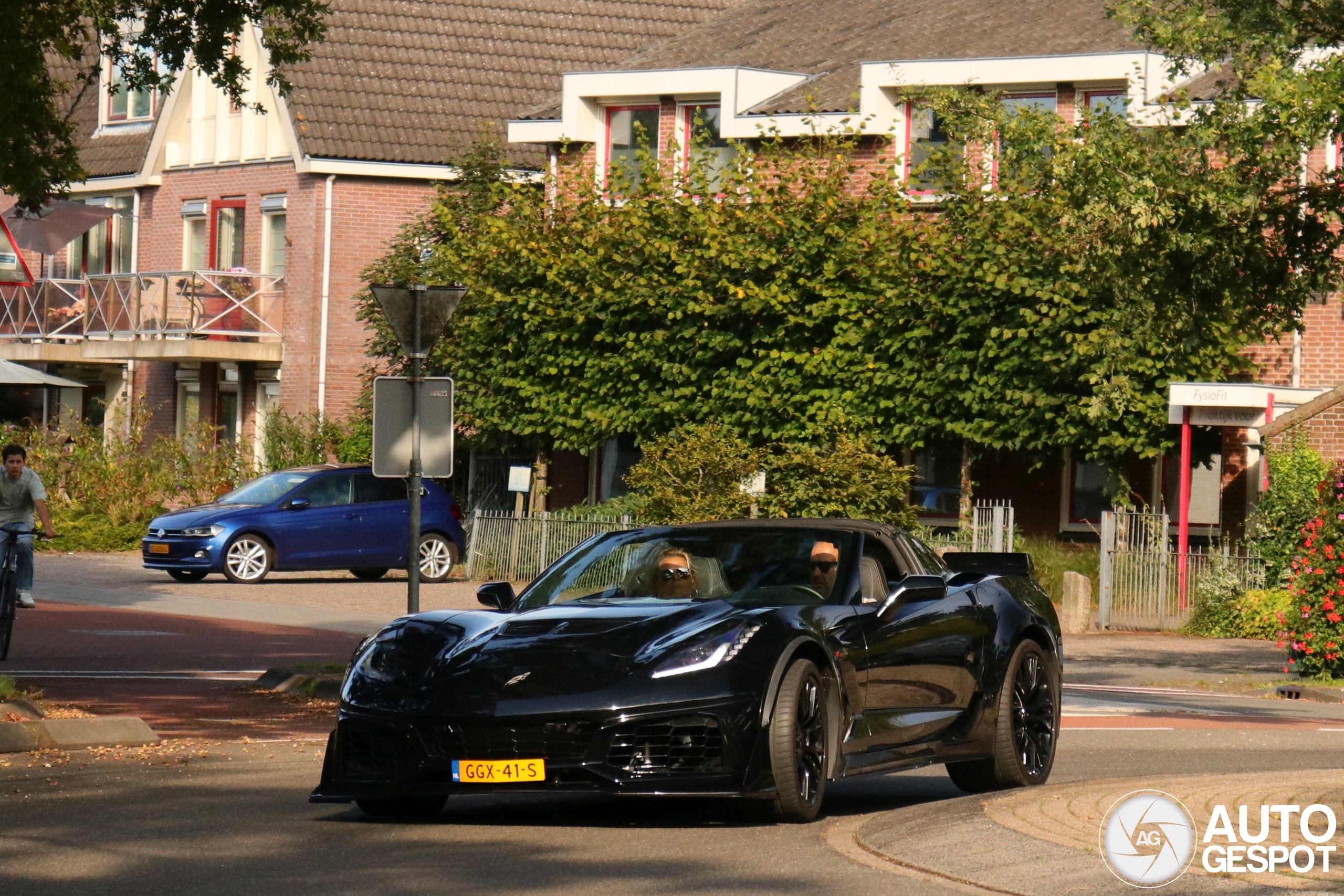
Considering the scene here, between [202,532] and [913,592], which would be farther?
[202,532]

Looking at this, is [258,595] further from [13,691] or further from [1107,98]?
[13,691]

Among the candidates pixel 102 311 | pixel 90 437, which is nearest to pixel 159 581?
pixel 90 437

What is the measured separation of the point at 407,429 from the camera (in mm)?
16375

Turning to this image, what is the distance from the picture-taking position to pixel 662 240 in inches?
1282

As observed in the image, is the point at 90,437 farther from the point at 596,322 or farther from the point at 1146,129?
the point at 1146,129

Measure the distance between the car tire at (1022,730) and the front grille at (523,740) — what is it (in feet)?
8.89

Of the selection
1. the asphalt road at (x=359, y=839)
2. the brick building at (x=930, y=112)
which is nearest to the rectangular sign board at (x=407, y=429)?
the asphalt road at (x=359, y=839)

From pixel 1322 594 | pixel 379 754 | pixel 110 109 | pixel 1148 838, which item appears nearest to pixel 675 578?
pixel 379 754

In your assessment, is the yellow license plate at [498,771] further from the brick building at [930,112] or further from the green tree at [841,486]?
the brick building at [930,112]

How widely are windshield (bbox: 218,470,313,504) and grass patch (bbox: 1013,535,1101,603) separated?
9899 millimetres

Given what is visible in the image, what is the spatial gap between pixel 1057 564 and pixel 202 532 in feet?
37.3

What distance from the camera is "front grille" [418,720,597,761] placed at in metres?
9.06

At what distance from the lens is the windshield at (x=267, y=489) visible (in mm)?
30922

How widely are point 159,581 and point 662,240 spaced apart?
28.0ft
